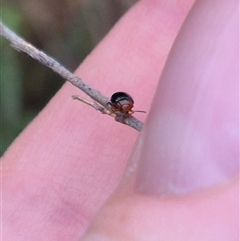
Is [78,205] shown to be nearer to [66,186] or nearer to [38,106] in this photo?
[66,186]

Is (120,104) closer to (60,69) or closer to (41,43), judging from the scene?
(60,69)

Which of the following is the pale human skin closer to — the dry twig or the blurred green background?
the dry twig

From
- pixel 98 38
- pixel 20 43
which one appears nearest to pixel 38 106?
pixel 98 38

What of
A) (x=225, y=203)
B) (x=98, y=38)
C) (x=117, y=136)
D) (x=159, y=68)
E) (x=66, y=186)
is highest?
(x=98, y=38)

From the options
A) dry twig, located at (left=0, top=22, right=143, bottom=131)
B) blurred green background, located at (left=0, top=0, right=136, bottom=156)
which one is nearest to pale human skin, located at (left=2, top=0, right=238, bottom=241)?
dry twig, located at (left=0, top=22, right=143, bottom=131)

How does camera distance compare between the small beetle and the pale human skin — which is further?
the small beetle
